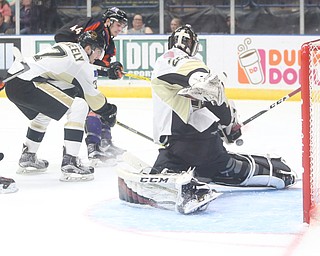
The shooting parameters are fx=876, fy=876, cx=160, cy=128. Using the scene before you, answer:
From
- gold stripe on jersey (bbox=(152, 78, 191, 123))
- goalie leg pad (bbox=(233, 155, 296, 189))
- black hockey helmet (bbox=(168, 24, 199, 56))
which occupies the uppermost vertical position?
black hockey helmet (bbox=(168, 24, 199, 56))

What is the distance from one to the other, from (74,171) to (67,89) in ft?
1.35

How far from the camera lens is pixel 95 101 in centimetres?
431

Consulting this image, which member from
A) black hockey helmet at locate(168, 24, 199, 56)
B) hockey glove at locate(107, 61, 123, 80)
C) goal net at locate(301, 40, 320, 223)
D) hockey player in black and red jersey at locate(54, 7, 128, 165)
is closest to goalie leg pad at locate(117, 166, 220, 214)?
goal net at locate(301, 40, 320, 223)

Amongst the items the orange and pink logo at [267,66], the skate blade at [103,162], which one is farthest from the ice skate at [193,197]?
the orange and pink logo at [267,66]

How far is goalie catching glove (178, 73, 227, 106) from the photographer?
3.28 m

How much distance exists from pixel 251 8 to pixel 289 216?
210 inches

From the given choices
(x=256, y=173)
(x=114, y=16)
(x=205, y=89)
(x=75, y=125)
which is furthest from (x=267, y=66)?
(x=205, y=89)

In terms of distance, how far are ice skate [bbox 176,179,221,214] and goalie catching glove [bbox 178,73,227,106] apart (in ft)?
1.06

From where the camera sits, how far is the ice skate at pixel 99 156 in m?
4.80

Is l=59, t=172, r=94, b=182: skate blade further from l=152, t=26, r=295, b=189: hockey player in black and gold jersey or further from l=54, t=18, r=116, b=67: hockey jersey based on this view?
l=54, t=18, r=116, b=67: hockey jersey

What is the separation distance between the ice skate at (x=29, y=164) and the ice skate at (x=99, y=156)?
0.32 metres

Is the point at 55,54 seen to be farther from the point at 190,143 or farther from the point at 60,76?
the point at 190,143

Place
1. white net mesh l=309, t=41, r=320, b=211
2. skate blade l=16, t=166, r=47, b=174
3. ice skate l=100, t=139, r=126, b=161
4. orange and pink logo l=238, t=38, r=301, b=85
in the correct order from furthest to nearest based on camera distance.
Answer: orange and pink logo l=238, t=38, r=301, b=85 < ice skate l=100, t=139, r=126, b=161 < skate blade l=16, t=166, r=47, b=174 < white net mesh l=309, t=41, r=320, b=211

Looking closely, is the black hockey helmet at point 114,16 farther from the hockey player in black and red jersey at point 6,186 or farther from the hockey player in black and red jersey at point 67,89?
the hockey player in black and red jersey at point 6,186
